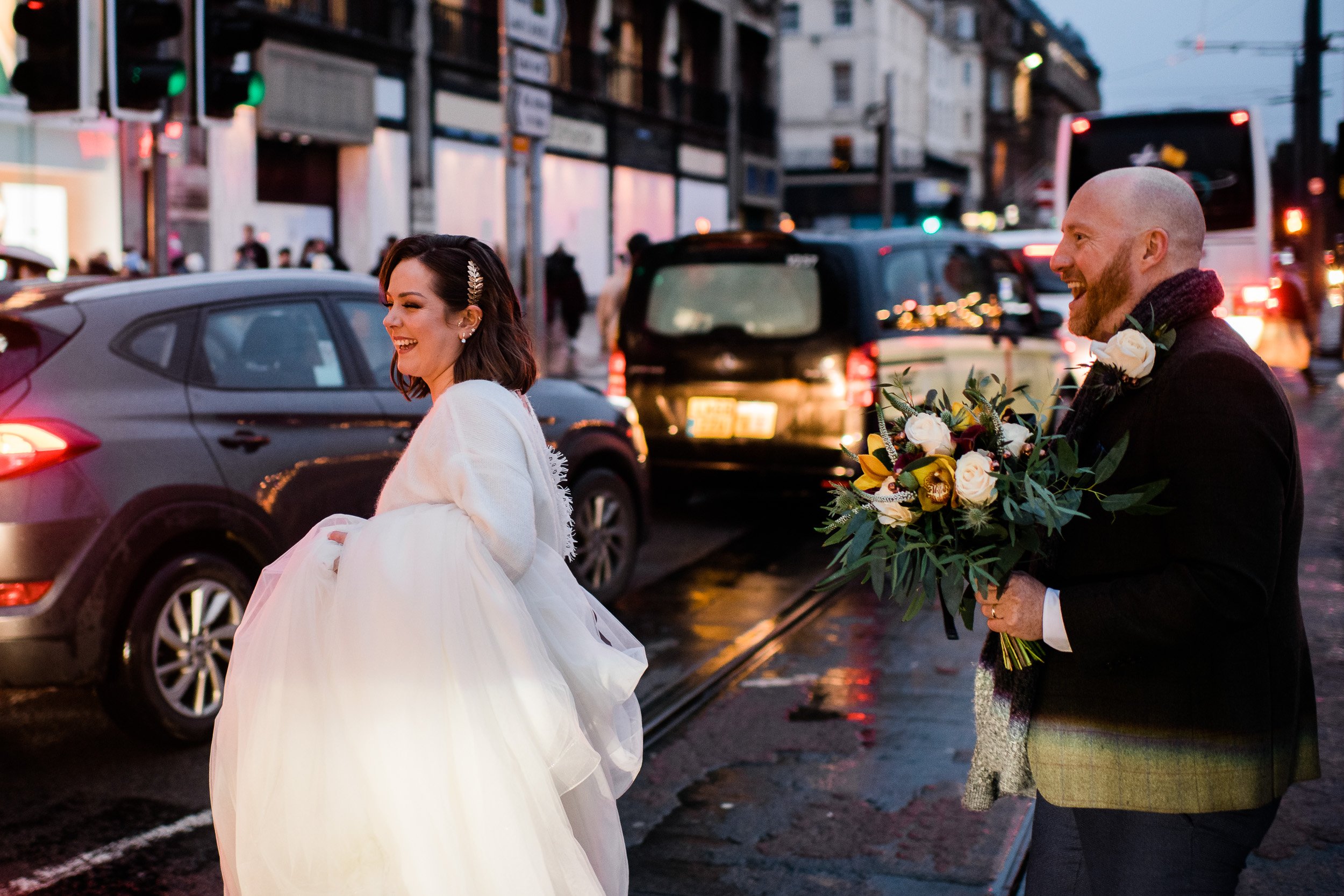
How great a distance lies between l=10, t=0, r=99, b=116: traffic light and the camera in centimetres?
801

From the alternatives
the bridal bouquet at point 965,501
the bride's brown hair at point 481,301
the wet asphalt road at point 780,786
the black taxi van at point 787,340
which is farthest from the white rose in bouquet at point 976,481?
the black taxi van at point 787,340

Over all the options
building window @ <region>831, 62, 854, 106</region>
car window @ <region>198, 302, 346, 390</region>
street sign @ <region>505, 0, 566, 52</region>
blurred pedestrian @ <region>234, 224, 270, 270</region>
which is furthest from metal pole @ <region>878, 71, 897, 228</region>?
building window @ <region>831, 62, 854, 106</region>

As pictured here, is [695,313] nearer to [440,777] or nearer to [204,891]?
[204,891]

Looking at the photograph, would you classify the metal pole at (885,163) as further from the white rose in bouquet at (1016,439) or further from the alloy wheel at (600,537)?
the white rose in bouquet at (1016,439)

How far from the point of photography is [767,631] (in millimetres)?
7055

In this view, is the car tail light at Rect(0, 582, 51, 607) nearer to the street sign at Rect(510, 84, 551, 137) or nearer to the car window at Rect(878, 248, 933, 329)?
the car window at Rect(878, 248, 933, 329)

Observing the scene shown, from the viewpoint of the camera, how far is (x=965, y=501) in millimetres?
2289

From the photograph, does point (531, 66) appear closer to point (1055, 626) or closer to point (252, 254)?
point (252, 254)

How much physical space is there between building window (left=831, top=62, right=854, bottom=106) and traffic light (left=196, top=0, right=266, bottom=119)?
5561 cm

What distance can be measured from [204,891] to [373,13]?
24.2m

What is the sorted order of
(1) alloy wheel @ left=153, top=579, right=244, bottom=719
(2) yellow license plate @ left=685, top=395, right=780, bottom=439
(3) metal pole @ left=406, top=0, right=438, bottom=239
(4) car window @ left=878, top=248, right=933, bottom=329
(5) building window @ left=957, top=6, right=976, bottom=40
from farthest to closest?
1. (5) building window @ left=957, top=6, right=976, bottom=40
2. (3) metal pole @ left=406, top=0, right=438, bottom=239
3. (2) yellow license plate @ left=685, top=395, right=780, bottom=439
4. (4) car window @ left=878, top=248, right=933, bottom=329
5. (1) alloy wheel @ left=153, top=579, right=244, bottom=719

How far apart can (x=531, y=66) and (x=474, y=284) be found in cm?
936

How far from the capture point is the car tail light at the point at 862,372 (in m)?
8.81

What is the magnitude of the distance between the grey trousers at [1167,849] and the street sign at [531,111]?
32.7 feet
